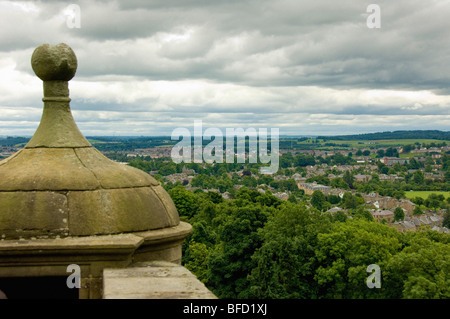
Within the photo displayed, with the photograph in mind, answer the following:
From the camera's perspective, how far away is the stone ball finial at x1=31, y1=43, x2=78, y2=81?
324 inches

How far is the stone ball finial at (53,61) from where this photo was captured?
8.24 meters

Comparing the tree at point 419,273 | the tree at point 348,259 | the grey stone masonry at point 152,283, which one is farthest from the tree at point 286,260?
the grey stone masonry at point 152,283

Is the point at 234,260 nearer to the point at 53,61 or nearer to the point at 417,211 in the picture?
the point at 53,61

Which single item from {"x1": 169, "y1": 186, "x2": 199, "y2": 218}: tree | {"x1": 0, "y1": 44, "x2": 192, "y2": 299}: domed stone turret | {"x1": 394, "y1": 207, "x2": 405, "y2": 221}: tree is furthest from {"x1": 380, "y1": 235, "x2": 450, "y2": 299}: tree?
{"x1": 394, "y1": 207, "x2": 405, "y2": 221}: tree

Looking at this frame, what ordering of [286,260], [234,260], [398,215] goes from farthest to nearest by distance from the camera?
[398,215] → [234,260] → [286,260]

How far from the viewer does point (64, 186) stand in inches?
293

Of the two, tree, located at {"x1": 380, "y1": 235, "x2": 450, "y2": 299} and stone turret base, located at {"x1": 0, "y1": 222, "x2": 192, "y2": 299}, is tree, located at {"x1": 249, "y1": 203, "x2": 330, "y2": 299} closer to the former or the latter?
tree, located at {"x1": 380, "y1": 235, "x2": 450, "y2": 299}

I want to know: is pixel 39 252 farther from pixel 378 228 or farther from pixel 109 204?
pixel 378 228

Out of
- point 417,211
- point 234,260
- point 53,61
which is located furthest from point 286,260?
point 417,211

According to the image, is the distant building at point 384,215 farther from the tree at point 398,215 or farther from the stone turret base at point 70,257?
the stone turret base at point 70,257

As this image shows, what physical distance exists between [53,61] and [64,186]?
1.94 m
